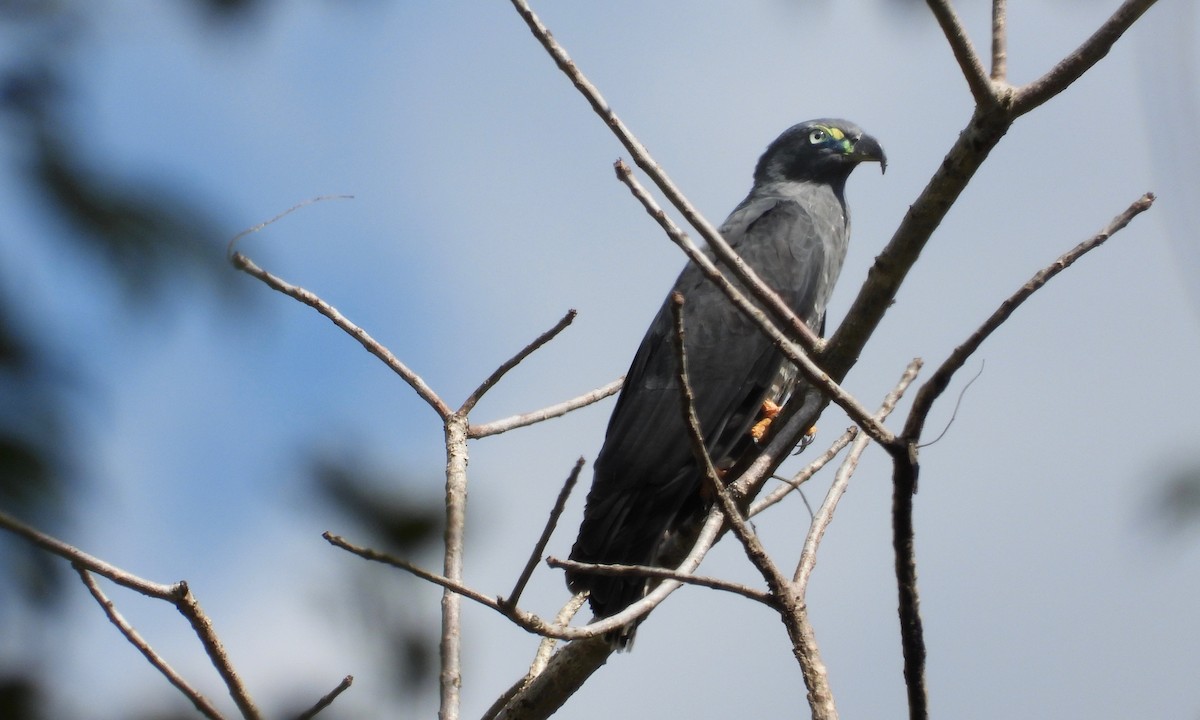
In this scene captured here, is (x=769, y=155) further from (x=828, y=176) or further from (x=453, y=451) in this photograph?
(x=453, y=451)

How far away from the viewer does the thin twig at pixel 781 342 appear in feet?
6.70

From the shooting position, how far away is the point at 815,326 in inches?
216

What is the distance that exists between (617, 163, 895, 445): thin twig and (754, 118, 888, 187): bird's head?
4189 millimetres

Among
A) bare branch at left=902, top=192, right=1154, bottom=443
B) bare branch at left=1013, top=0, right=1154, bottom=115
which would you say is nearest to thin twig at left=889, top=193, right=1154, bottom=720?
bare branch at left=902, top=192, right=1154, bottom=443

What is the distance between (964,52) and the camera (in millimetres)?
2486

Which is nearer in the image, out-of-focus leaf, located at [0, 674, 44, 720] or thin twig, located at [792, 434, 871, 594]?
out-of-focus leaf, located at [0, 674, 44, 720]

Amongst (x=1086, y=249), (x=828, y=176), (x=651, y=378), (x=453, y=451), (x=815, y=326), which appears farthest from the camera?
(x=828, y=176)

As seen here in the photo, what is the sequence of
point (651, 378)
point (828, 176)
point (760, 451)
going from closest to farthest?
point (760, 451) < point (651, 378) < point (828, 176)

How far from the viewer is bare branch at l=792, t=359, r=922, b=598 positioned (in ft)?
10.1

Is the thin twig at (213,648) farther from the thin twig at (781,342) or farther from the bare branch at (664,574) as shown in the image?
the thin twig at (781,342)

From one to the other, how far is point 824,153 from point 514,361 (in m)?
3.37

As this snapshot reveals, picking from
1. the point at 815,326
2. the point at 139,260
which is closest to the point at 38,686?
the point at 139,260

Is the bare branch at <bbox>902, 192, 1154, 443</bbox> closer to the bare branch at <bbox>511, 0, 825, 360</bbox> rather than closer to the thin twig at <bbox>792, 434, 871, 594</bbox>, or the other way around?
the bare branch at <bbox>511, 0, 825, 360</bbox>

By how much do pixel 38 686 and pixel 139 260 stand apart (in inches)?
15.1
